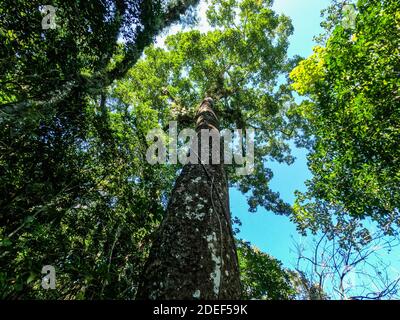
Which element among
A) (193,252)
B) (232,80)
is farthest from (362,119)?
(232,80)

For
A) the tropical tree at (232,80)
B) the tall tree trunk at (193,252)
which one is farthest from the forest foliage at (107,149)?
the tropical tree at (232,80)

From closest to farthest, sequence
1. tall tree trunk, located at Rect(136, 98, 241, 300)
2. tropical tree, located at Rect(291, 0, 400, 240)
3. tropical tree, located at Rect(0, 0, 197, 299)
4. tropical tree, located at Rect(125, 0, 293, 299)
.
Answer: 1. tall tree trunk, located at Rect(136, 98, 241, 300)
2. tropical tree, located at Rect(0, 0, 197, 299)
3. tropical tree, located at Rect(291, 0, 400, 240)
4. tropical tree, located at Rect(125, 0, 293, 299)

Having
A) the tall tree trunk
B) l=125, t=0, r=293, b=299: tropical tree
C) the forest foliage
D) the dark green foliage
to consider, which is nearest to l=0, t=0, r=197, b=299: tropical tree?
the forest foliage

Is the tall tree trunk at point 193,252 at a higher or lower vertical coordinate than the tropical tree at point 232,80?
lower

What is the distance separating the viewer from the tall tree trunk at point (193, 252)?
7.08 ft

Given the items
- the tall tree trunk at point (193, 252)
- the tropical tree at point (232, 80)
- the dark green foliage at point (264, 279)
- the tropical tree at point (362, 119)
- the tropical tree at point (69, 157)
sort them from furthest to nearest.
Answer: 1. the tropical tree at point (232, 80)
2. the dark green foliage at point (264, 279)
3. the tropical tree at point (362, 119)
4. the tropical tree at point (69, 157)
5. the tall tree trunk at point (193, 252)

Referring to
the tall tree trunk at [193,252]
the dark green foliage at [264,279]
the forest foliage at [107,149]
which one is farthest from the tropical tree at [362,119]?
the tall tree trunk at [193,252]

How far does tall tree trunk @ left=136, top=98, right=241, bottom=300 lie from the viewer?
7.08 ft

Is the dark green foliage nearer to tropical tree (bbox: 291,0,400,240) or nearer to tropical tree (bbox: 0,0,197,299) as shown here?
tropical tree (bbox: 291,0,400,240)

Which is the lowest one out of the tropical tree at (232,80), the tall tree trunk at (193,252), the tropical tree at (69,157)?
the tall tree trunk at (193,252)

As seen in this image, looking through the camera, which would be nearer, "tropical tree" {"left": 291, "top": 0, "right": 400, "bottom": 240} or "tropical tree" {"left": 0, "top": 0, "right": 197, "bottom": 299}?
"tropical tree" {"left": 0, "top": 0, "right": 197, "bottom": 299}

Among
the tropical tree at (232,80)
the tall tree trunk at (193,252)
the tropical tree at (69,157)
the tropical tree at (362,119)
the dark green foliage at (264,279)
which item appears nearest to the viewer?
the tall tree trunk at (193,252)

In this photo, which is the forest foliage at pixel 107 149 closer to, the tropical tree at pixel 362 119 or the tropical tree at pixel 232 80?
the tropical tree at pixel 362 119

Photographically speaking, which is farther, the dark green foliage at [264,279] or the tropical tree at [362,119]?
the dark green foliage at [264,279]
